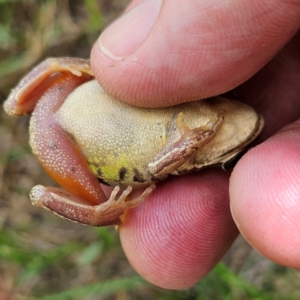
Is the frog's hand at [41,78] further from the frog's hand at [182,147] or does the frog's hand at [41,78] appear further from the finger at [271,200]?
the finger at [271,200]

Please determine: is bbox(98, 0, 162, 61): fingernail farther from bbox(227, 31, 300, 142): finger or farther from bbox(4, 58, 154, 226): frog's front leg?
bbox(227, 31, 300, 142): finger

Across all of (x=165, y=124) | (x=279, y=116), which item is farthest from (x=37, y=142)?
(x=279, y=116)

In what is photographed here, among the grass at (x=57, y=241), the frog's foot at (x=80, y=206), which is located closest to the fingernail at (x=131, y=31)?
the frog's foot at (x=80, y=206)

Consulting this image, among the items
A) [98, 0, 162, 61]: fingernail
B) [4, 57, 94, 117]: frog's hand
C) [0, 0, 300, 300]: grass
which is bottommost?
[0, 0, 300, 300]: grass

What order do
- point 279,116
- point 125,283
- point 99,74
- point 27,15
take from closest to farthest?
point 99,74, point 279,116, point 125,283, point 27,15

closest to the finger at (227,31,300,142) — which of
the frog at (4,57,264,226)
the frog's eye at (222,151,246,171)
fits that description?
the frog at (4,57,264,226)

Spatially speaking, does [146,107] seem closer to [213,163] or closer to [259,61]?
[213,163]

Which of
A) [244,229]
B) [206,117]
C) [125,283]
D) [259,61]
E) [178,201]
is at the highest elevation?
[259,61]
